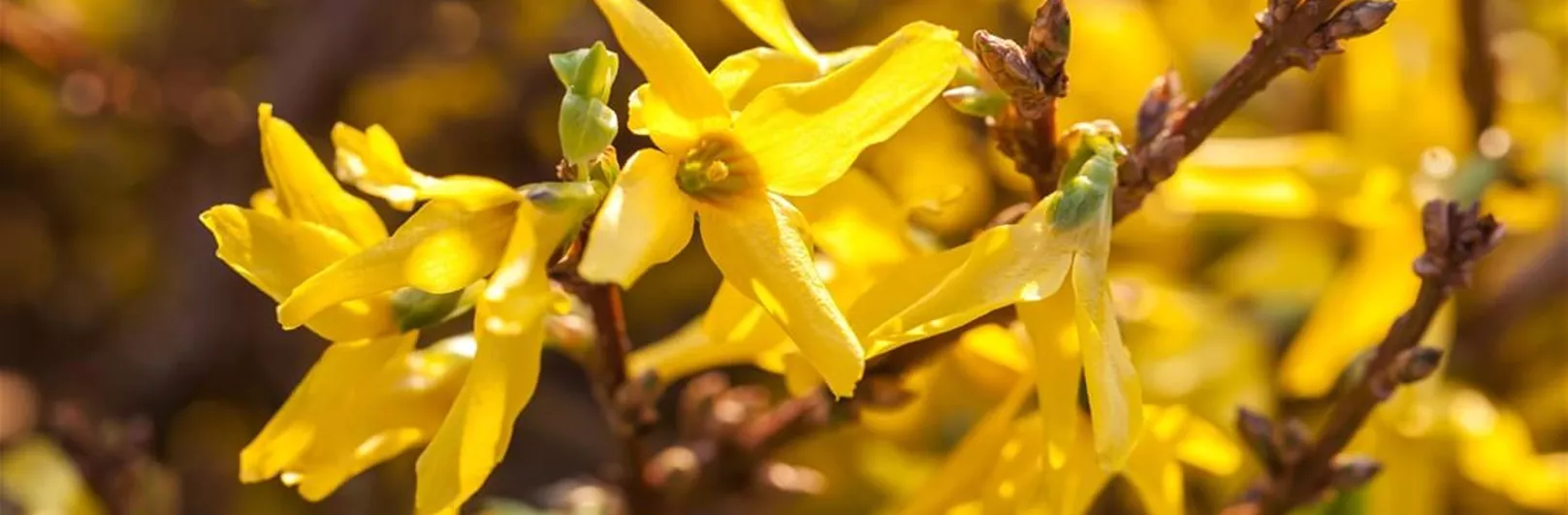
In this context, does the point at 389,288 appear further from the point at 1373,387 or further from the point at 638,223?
the point at 1373,387

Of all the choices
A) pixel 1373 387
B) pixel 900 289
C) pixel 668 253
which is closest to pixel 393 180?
pixel 668 253

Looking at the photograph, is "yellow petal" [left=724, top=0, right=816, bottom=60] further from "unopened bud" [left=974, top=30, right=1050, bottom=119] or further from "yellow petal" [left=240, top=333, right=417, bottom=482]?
"yellow petal" [left=240, top=333, right=417, bottom=482]

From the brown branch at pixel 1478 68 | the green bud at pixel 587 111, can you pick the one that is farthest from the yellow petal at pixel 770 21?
the brown branch at pixel 1478 68

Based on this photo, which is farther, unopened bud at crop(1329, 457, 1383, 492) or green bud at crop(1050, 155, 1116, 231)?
unopened bud at crop(1329, 457, 1383, 492)

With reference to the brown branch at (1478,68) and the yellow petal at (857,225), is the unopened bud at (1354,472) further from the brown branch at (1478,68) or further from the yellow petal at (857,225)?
the brown branch at (1478,68)

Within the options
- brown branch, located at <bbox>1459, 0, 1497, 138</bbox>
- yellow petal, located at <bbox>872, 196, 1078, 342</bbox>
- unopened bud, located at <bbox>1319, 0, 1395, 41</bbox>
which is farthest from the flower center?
brown branch, located at <bbox>1459, 0, 1497, 138</bbox>

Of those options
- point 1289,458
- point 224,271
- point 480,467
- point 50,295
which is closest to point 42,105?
point 50,295
